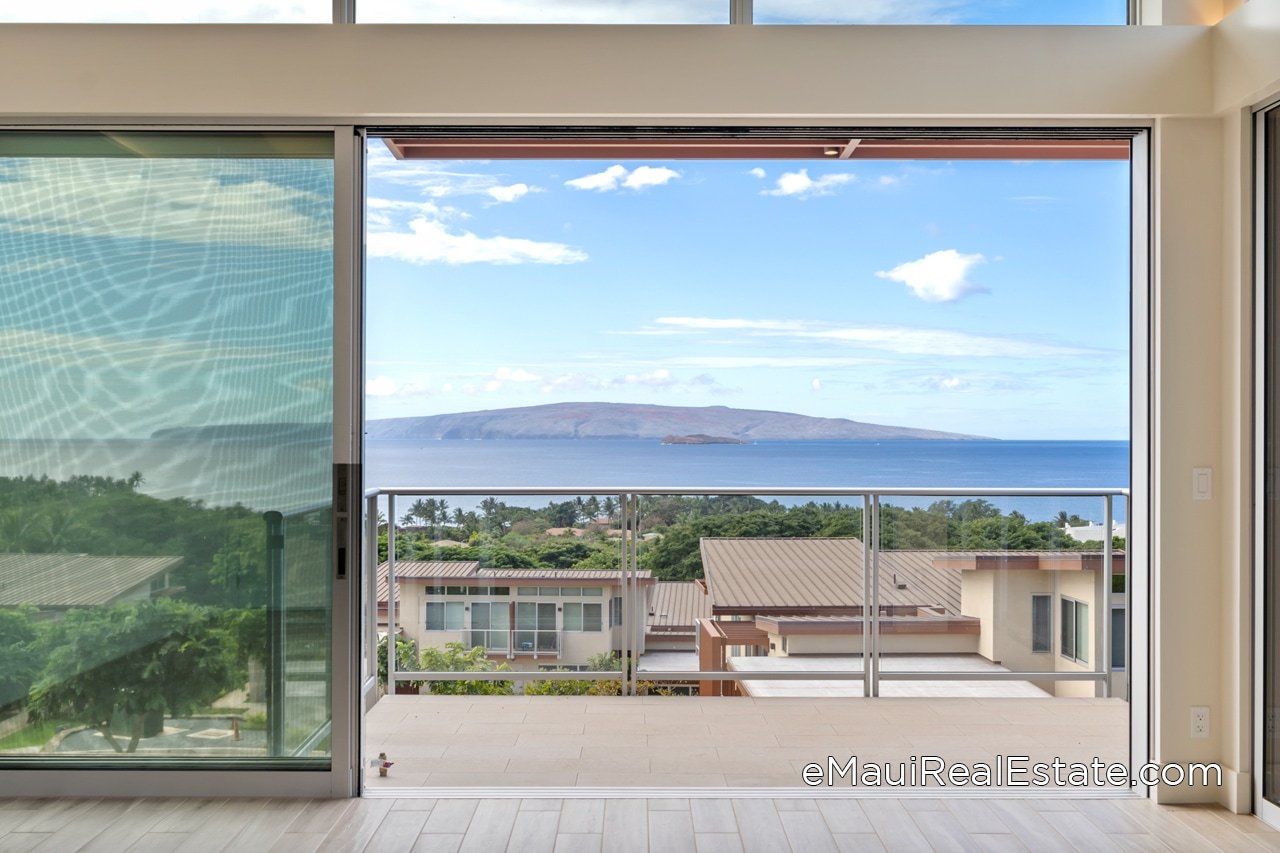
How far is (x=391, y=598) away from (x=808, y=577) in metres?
1.98

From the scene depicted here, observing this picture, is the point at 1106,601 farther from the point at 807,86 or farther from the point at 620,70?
the point at 620,70

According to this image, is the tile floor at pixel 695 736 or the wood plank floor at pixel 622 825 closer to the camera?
the wood plank floor at pixel 622 825

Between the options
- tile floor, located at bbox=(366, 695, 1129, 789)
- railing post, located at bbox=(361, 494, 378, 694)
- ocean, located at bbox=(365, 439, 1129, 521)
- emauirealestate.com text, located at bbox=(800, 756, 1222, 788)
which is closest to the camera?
emauirealestate.com text, located at bbox=(800, 756, 1222, 788)

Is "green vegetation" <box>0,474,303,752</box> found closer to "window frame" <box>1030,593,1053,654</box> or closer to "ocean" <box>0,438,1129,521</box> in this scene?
"window frame" <box>1030,593,1053,654</box>

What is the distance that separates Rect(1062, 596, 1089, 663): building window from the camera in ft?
14.7

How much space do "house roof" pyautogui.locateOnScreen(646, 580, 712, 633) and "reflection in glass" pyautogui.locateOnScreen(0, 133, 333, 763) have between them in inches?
71.3

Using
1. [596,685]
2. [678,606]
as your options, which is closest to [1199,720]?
[678,606]

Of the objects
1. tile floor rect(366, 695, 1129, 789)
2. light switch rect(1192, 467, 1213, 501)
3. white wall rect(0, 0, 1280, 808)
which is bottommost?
tile floor rect(366, 695, 1129, 789)

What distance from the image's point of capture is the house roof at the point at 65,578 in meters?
3.19

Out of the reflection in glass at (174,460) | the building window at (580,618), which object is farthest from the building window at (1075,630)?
the reflection in glass at (174,460)

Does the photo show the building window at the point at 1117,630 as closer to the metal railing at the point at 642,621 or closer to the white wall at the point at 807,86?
the metal railing at the point at 642,621

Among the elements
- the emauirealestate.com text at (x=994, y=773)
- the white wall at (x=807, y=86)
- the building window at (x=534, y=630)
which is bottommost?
the emauirealestate.com text at (x=994, y=773)

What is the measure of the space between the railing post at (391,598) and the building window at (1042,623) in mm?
3006

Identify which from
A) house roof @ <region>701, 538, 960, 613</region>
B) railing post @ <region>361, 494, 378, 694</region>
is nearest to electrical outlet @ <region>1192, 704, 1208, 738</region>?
house roof @ <region>701, 538, 960, 613</region>
